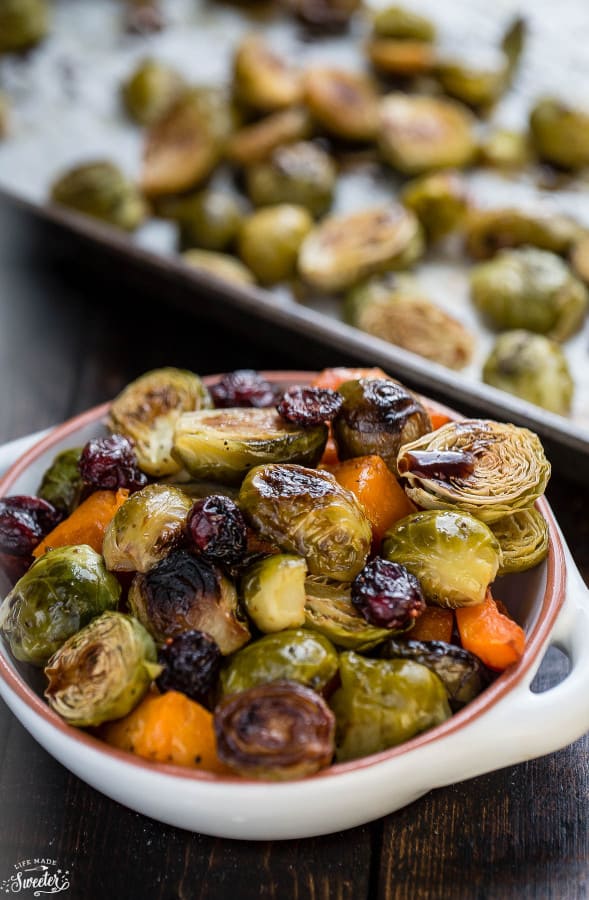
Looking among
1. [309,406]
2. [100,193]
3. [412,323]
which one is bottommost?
[412,323]

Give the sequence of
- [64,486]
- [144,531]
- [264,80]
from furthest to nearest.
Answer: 1. [264,80]
2. [64,486]
3. [144,531]

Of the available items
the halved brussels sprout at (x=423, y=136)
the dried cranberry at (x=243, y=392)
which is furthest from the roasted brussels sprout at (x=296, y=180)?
the dried cranberry at (x=243, y=392)

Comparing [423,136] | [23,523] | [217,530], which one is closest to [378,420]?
[217,530]

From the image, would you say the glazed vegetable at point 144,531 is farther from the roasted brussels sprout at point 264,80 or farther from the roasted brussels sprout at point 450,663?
the roasted brussels sprout at point 264,80

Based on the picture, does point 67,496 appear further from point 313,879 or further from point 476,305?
point 476,305

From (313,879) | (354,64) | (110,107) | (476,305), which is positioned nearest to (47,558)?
(313,879)

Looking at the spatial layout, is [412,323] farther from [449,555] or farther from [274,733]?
[274,733]

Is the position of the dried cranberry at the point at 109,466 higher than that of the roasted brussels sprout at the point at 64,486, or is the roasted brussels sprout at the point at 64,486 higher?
the dried cranberry at the point at 109,466
